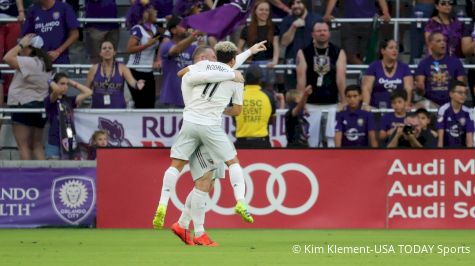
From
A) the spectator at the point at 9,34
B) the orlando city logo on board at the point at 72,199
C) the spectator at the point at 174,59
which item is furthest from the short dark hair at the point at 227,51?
the spectator at the point at 9,34

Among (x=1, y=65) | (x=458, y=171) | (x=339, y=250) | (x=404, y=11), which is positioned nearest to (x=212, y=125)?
(x=339, y=250)

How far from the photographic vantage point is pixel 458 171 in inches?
677

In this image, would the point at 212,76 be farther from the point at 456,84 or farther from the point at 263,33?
the point at 263,33

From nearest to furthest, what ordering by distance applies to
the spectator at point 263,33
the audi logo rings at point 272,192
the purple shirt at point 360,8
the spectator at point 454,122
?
the audi logo rings at point 272,192 < the spectator at point 454,122 < the spectator at point 263,33 < the purple shirt at point 360,8

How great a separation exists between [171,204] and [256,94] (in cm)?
194

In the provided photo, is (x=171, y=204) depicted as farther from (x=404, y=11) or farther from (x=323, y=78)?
(x=404, y=11)

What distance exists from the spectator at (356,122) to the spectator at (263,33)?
4.49 ft

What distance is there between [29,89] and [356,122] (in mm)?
5118

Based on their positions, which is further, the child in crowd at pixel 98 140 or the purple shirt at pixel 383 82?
the purple shirt at pixel 383 82

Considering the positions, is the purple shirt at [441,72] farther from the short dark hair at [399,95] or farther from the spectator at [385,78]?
the short dark hair at [399,95]

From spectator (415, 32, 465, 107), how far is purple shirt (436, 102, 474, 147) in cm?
84

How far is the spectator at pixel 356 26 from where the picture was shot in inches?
805

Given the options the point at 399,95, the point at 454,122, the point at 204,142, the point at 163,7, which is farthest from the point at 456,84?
the point at 204,142

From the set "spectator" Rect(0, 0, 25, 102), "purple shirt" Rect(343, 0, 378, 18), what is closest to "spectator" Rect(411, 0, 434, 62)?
"purple shirt" Rect(343, 0, 378, 18)
